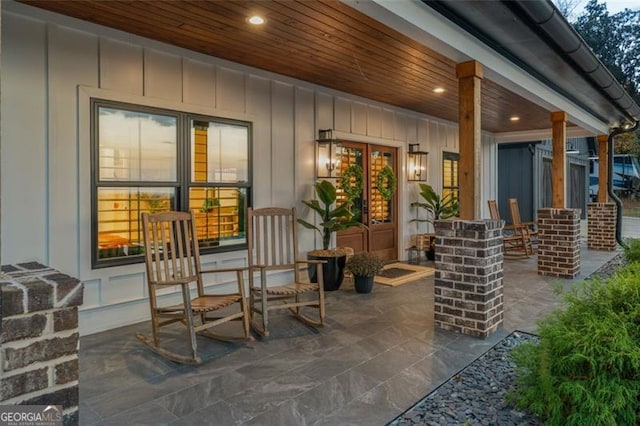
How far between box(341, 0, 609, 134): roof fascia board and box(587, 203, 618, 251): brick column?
453 centimetres

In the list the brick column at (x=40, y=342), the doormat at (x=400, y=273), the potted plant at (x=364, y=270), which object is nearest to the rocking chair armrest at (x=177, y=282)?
the brick column at (x=40, y=342)

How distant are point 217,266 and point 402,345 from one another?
7.51 ft

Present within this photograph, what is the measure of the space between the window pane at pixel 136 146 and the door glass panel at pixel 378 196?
11.4 ft

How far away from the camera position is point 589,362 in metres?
2.02

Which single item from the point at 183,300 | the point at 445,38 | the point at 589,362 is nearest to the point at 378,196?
the point at 445,38

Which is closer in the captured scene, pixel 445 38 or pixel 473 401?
pixel 473 401

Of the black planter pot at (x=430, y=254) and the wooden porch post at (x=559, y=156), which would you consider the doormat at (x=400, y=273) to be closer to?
the black planter pot at (x=430, y=254)

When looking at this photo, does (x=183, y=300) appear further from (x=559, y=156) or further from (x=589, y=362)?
(x=559, y=156)

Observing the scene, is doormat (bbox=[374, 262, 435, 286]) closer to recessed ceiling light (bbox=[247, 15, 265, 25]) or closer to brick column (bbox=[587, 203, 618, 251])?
recessed ceiling light (bbox=[247, 15, 265, 25])

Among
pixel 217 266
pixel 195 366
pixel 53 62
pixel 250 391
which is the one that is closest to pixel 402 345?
pixel 250 391

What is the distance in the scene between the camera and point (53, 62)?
3.47 m

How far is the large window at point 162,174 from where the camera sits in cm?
380

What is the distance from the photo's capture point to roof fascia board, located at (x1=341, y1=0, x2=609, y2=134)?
2.91 meters

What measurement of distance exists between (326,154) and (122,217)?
283 centimetres
